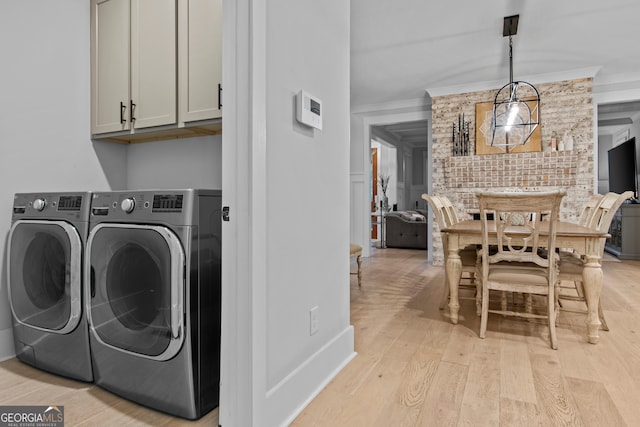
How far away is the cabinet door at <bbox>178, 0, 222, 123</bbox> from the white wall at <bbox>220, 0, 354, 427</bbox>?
25.3 inches

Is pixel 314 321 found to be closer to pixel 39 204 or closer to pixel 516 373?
pixel 516 373

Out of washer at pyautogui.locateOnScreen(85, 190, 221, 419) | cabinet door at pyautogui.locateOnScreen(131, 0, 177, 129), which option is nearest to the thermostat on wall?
washer at pyautogui.locateOnScreen(85, 190, 221, 419)

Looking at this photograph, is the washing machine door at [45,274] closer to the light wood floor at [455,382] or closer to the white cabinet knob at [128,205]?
the light wood floor at [455,382]

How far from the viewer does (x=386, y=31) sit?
381cm

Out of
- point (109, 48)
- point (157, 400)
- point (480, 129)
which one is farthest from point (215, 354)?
point (480, 129)

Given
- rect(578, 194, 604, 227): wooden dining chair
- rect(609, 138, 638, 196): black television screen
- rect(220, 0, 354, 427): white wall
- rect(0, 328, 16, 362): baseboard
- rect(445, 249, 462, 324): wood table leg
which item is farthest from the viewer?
rect(609, 138, 638, 196): black television screen

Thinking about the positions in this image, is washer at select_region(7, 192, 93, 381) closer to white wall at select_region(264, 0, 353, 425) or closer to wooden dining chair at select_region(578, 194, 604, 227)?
white wall at select_region(264, 0, 353, 425)

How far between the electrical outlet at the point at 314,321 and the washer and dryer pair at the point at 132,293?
409 millimetres

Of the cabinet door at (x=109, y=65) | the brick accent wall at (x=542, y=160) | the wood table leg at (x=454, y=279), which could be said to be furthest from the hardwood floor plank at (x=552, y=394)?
the brick accent wall at (x=542, y=160)

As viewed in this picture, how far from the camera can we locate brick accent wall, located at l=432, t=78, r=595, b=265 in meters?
4.77

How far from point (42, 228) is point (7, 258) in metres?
0.42

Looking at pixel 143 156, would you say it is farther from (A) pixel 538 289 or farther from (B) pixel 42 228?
(A) pixel 538 289

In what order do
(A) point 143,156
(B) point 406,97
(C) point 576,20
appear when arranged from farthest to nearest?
1. (B) point 406,97
2. (C) point 576,20
3. (A) point 143,156

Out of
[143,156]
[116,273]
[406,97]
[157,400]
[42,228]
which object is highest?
[406,97]
